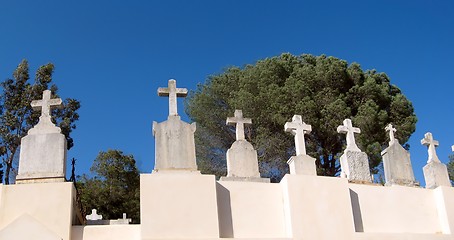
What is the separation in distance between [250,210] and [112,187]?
13.9m

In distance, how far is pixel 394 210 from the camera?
9.22 m

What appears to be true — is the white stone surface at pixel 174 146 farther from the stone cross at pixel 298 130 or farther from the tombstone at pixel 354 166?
the tombstone at pixel 354 166

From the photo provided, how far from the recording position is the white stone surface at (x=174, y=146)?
812cm

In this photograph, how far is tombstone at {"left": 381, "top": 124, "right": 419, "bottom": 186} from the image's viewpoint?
9828mm

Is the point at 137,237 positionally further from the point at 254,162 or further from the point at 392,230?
the point at 392,230

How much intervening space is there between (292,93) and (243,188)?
9.62m

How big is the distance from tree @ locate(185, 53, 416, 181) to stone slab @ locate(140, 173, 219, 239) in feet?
27.7

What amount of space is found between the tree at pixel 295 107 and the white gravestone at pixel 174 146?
7931mm

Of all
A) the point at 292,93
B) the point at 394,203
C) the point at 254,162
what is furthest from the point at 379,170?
the point at 254,162

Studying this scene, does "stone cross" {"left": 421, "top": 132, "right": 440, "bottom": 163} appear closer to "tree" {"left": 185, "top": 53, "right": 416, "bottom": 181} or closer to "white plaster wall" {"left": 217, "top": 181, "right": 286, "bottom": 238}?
"white plaster wall" {"left": 217, "top": 181, "right": 286, "bottom": 238}

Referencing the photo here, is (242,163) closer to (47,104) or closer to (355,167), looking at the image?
(355,167)

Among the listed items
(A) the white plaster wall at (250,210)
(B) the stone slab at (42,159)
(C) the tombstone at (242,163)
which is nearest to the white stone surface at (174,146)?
(A) the white plaster wall at (250,210)

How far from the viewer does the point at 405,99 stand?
723 inches

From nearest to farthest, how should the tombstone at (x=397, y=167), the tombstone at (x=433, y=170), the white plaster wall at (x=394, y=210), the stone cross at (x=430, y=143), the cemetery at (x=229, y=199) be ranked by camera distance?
the cemetery at (x=229, y=199) → the white plaster wall at (x=394, y=210) → the tombstone at (x=397, y=167) → the tombstone at (x=433, y=170) → the stone cross at (x=430, y=143)
